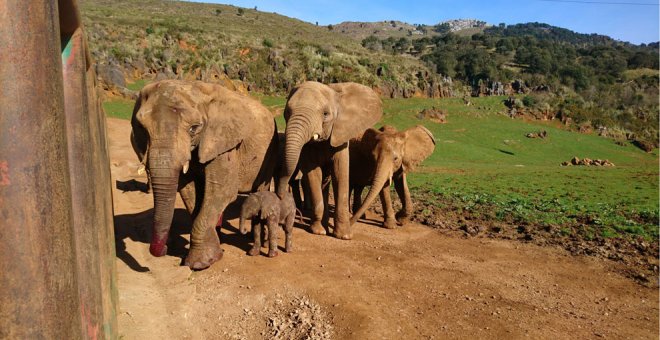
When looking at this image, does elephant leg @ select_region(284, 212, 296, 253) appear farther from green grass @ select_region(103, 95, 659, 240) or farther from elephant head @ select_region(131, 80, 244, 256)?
green grass @ select_region(103, 95, 659, 240)

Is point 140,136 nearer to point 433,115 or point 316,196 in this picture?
point 316,196

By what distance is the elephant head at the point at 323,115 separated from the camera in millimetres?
7255

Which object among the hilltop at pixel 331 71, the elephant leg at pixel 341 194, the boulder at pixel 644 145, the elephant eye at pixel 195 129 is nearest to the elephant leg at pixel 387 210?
the elephant leg at pixel 341 194

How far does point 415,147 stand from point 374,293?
485 centimetres

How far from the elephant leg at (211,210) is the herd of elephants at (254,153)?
0.05 ft

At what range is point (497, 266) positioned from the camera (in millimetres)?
7246

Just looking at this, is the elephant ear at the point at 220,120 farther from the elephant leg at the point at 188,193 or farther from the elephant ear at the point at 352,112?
the elephant ear at the point at 352,112

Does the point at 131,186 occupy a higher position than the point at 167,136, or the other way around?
the point at 167,136

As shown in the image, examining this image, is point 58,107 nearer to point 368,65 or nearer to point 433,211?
point 433,211

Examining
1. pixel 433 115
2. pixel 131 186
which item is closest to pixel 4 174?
pixel 131 186

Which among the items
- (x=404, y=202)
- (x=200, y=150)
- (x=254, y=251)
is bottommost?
(x=254, y=251)

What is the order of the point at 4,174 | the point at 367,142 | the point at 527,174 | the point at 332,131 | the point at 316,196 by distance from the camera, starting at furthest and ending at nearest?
1. the point at 527,174
2. the point at 367,142
3. the point at 316,196
4. the point at 332,131
5. the point at 4,174

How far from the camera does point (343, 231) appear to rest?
8461 millimetres

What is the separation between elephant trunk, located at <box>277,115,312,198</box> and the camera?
7.15 meters
